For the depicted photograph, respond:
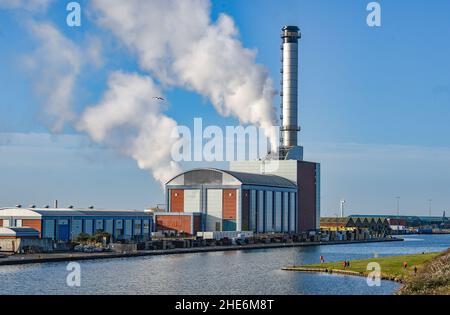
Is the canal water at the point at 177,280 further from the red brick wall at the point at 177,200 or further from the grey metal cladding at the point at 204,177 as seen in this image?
the red brick wall at the point at 177,200

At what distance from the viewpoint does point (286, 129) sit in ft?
485

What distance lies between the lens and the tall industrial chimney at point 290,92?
147m

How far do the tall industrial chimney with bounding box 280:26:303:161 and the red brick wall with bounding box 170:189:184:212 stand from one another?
23.1 metres

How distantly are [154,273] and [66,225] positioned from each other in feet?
136

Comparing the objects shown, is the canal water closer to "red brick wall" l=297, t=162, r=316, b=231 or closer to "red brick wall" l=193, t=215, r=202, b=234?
"red brick wall" l=193, t=215, r=202, b=234

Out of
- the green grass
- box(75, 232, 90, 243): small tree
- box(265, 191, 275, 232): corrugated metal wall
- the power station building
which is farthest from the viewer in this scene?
box(265, 191, 275, 232): corrugated metal wall

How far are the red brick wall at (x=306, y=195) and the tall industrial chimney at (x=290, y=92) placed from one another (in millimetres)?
3553

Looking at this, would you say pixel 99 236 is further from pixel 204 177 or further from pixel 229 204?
pixel 204 177

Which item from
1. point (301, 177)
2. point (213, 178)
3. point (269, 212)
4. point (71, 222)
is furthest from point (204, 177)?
point (71, 222)

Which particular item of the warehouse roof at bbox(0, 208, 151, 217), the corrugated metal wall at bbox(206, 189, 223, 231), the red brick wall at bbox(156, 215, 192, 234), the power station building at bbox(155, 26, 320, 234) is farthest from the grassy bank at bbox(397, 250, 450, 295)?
the corrugated metal wall at bbox(206, 189, 223, 231)

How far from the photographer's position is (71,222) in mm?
107688

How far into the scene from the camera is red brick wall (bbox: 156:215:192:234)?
434 feet

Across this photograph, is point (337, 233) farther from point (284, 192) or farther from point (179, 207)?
point (179, 207)

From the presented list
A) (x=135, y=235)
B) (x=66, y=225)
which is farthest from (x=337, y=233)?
(x=66, y=225)
